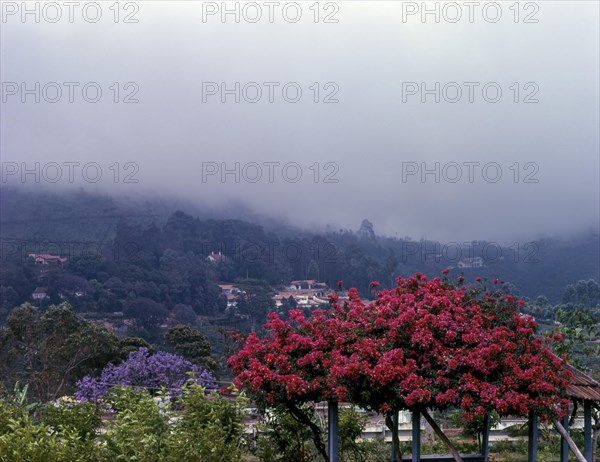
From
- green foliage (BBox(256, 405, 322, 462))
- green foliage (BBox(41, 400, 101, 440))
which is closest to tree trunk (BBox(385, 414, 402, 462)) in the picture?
green foliage (BBox(256, 405, 322, 462))

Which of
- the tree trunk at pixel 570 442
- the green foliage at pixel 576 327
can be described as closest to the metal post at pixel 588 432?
the tree trunk at pixel 570 442

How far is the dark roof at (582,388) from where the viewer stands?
287 inches

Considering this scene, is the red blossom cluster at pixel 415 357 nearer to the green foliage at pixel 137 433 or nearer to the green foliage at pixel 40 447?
the green foliage at pixel 137 433

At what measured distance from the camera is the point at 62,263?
67.3 meters

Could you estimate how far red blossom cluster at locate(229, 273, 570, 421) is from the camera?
268 inches

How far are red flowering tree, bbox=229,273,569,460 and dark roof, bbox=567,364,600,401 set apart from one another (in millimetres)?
188

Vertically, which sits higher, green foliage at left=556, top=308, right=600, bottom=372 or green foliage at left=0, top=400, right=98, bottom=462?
green foliage at left=556, top=308, right=600, bottom=372

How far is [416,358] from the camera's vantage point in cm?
718

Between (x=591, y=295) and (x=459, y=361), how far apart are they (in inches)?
1842

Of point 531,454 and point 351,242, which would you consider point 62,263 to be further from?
point 531,454

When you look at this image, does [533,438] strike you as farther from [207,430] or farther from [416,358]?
[207,430]

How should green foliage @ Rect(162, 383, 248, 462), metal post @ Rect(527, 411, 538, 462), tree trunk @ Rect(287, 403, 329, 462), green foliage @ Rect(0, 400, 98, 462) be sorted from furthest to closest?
1. tree trunk @ Rect(287, 403, 329, 462)
2. metal post @ Rect(527, 411, 538, 462)
3. green foliage @ Rect(162, 383, 248, 462)
4. green foliage @ Rect(0, 400, 98, 462)

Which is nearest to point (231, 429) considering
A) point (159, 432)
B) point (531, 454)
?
point (159, 432)

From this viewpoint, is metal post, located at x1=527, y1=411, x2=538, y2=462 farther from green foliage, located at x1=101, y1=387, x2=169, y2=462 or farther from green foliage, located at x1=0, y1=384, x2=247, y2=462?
green foliage, located at x1=101, y1=387, x2=169, y2=462
